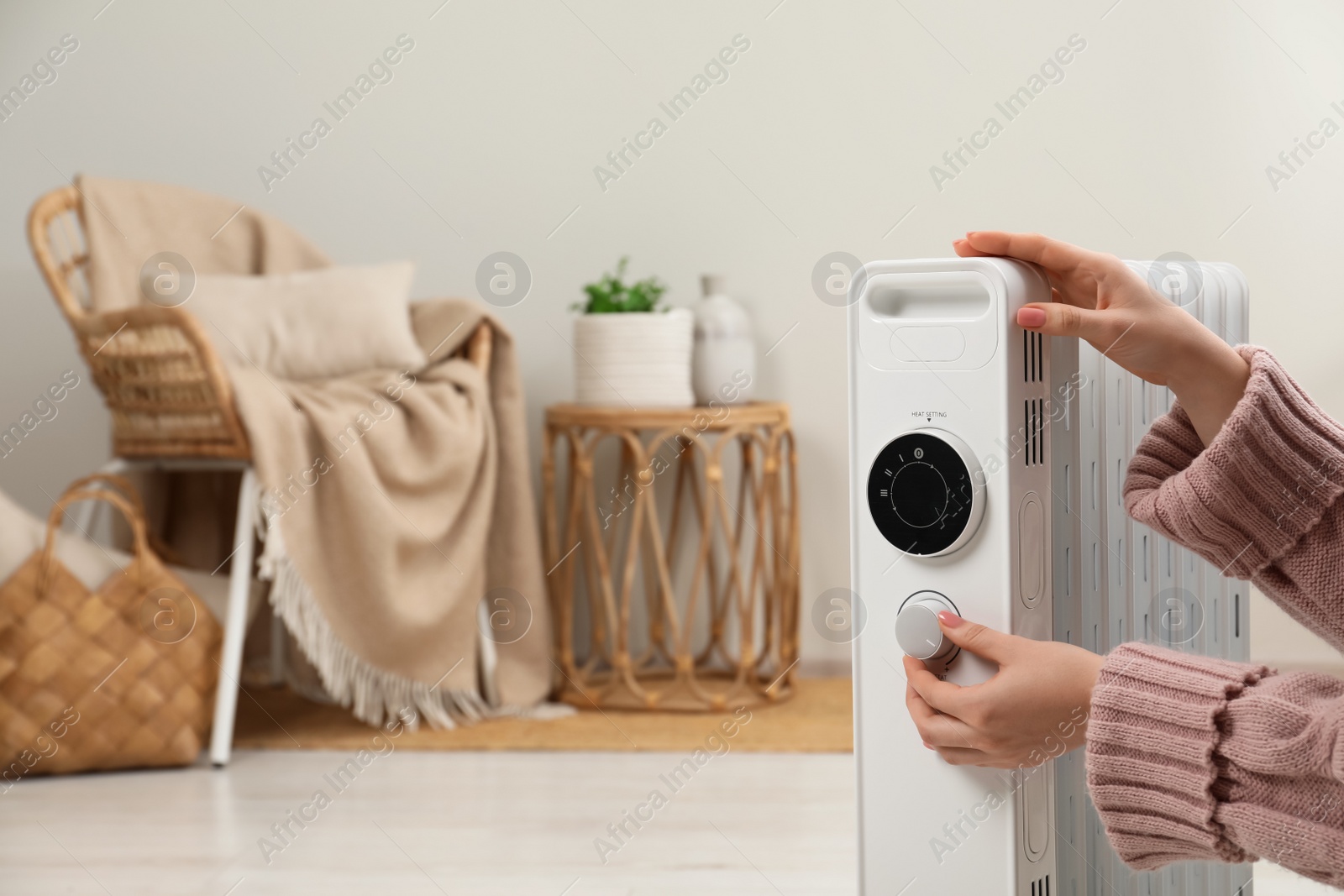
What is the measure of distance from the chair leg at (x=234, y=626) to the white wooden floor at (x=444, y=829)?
43mm

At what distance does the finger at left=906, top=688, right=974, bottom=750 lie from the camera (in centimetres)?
56

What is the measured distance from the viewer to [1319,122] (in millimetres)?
1889

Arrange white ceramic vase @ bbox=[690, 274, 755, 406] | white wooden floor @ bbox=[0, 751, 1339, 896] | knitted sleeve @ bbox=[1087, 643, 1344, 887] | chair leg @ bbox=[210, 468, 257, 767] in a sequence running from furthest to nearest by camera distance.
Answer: white ceramic vase @ bbox=[690, 274, 755, 406] → chair leg @ bbox=[210, 468, 257, 767] → white wooden floor @ bbox=[0, 751, 1339, 896] → knitted sleeve @ bbox=[1087, 643, 1344, 887]

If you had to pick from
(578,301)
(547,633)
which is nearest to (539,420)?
(578,301)

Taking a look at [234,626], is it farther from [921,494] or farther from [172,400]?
[921,494]

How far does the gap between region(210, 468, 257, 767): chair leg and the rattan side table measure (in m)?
0.46

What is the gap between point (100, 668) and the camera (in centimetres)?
138

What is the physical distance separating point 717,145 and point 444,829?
125cm

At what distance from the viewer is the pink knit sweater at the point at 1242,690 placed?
0.48 m

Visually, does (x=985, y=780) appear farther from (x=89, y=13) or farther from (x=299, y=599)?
(x=89, y=13)

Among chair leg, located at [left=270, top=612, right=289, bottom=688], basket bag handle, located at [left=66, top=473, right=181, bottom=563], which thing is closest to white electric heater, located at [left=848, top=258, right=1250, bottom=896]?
basket bag handle, located at [left=66, top=473, right=181, bottom=563]

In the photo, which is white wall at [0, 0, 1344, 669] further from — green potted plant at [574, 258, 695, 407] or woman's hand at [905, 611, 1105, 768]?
woman's hand at [905, 611, 1105, 768]

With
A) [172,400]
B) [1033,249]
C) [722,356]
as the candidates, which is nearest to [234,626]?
[172,400]

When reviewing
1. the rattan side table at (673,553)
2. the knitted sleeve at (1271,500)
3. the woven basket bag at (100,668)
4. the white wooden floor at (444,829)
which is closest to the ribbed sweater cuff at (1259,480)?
the knitted sleeve at (1271,500)
